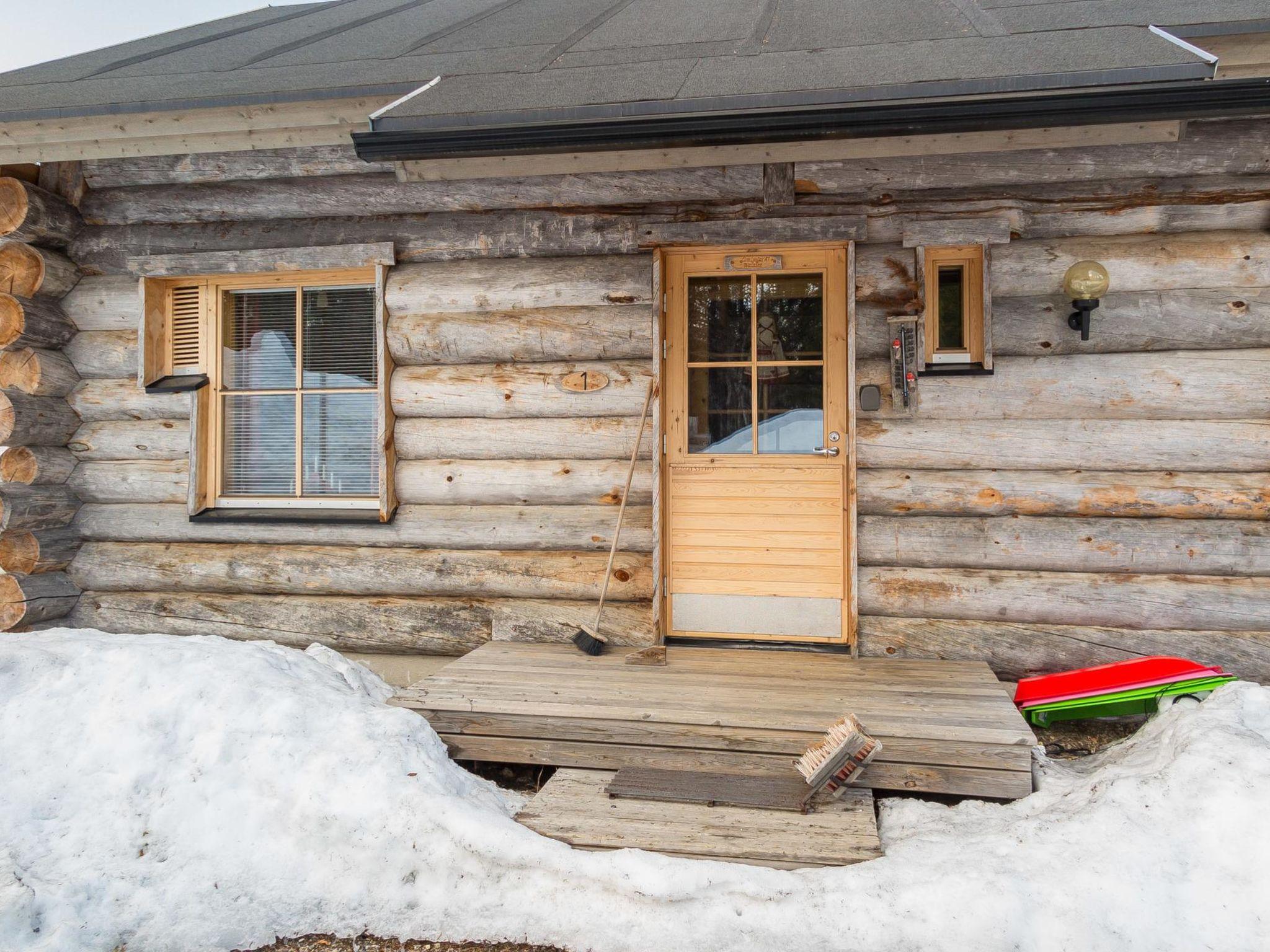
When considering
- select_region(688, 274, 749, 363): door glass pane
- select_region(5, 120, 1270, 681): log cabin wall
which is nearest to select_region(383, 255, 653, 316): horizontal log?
select_region(5, 120, 1270, 681): log cabin wall

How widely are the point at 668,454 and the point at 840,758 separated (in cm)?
220

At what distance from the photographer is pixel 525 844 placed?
2.89m

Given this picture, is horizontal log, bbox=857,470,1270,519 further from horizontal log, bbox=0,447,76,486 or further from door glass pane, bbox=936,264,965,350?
horizontal log, bbox=0,447,76,486

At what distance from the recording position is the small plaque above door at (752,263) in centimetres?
478

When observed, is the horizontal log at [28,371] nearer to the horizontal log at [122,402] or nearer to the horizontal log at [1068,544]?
the horizontal log at [122,402]

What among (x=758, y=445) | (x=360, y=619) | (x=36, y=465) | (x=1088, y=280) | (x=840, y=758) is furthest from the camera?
(x=36, y=465)

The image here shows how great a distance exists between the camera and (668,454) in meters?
4.92

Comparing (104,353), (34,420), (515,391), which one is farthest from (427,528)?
(34,420)

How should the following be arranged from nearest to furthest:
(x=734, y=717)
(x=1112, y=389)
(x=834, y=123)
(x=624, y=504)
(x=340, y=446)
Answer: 1. (x=834, y=123)
2. (x=734, y=717)
3. (x=1112, y=389)
4. (x=624, y=504)
5. (x=340, y=446)

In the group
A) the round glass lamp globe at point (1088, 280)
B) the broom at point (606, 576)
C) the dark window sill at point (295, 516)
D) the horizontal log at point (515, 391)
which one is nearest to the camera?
the round glass lamp globe at point (1088, 280)

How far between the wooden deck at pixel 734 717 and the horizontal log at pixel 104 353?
3072 millimetres

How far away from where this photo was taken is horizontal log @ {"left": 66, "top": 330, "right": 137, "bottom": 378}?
5379mm

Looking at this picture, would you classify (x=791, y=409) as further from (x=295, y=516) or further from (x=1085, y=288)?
(x=295, y=516)

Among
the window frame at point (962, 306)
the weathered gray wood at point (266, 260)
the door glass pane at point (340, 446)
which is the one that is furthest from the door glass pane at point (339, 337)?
the window frame at point (962, 306)
